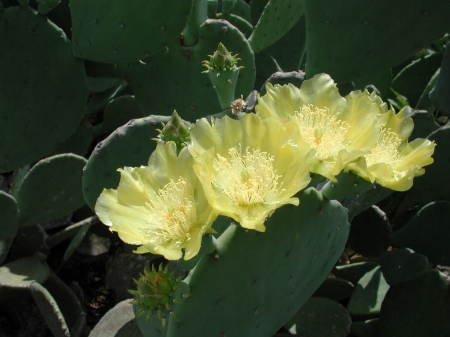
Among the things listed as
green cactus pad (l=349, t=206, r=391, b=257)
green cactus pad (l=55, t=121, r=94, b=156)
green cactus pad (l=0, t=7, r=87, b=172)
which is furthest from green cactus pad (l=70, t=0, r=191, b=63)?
green cactus pad (l=349, t=206, r=391, b=257)

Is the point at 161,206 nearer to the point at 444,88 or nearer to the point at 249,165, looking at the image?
the point at 249,165

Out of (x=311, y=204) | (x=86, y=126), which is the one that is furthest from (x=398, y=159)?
(x=86, y=126)

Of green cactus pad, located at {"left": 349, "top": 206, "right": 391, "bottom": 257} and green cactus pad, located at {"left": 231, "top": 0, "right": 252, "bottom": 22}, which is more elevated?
green cactus pad, located at {"left": 231, "top": 0, "right": 252, "bottom": 22}

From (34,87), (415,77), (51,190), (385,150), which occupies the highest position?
(385,150)

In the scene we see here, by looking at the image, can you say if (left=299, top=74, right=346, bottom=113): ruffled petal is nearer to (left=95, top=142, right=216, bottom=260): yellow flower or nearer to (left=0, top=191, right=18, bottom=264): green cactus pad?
(left=95, top=142, right=216, bottom=260): yellow flower

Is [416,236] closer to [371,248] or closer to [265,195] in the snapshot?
[371,248]

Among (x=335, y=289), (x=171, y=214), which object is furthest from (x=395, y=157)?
(x=335, y=289)
